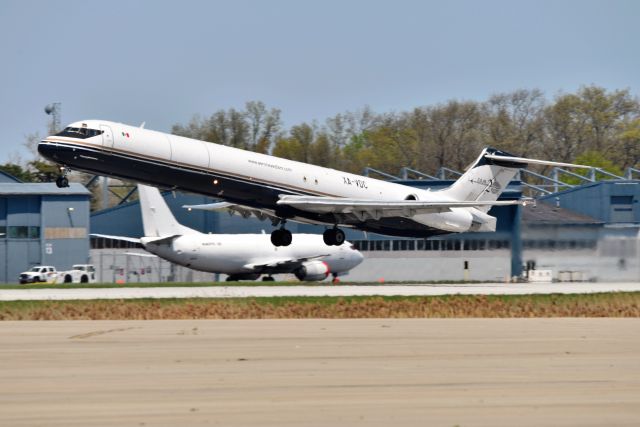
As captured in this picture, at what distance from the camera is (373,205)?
152 feet

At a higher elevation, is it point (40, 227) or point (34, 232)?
point (40, 227)

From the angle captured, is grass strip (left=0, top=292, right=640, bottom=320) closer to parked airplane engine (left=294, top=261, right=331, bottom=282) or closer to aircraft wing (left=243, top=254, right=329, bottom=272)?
parked airplane engine (left=294, top=261, right=331, bottom=282)

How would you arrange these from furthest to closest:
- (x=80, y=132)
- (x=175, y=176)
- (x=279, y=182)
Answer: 1. (x=279, y=182)
2. (x=175, y=176)
3. (x=80, y=132)

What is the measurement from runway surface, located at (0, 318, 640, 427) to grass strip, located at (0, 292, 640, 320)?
4.71m

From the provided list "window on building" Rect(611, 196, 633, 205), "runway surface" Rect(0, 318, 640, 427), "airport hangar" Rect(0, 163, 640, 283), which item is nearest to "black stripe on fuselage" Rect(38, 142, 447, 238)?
"airport hangar" Rect(0, 163, 640, 283)

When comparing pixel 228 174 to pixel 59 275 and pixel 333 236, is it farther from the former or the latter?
pixel 59 275

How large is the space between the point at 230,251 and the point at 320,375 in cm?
Result: 4073

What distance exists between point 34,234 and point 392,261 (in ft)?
77.7

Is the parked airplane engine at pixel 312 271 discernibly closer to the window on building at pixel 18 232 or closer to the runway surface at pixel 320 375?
the window on building at pixel 18 232

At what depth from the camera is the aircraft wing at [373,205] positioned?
44688mm

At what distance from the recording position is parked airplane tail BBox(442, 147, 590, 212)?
2052 inches

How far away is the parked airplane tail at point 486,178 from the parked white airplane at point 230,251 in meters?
9.85

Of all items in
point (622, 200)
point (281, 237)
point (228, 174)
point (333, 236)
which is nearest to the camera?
point (228, 174)

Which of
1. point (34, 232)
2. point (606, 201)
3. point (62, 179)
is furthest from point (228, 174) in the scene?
point (606, 201)
